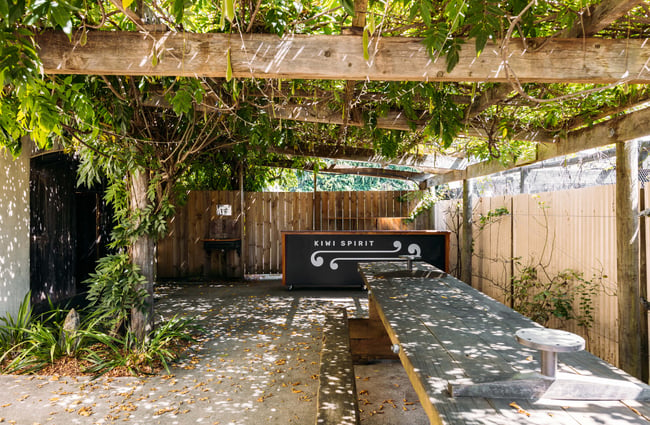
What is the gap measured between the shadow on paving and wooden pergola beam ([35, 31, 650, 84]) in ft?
7.83

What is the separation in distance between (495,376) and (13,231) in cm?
542

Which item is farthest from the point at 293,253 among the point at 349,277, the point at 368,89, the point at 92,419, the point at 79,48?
the point at 79,48

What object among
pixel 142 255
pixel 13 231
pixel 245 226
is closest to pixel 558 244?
pixel 142 255

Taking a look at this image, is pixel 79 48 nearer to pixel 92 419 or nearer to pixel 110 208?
pixel 92 419

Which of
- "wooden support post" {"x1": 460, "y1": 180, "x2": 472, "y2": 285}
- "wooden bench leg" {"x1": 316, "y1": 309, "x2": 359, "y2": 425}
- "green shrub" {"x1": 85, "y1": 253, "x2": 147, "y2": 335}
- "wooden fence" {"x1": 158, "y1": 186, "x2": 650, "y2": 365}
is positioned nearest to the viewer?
"wooden bench leg" {"x1": 316, "y1": 309, "x2": 359, "y2": 425}

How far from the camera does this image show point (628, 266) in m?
3.65

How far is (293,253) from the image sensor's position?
8.54 meters

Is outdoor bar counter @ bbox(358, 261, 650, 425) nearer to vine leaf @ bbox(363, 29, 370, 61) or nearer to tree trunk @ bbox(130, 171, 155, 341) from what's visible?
vine leaf @ bbox(363, 29, 370, 61)

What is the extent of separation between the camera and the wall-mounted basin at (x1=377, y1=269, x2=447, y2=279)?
434cm

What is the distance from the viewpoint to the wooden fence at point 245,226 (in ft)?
32.3

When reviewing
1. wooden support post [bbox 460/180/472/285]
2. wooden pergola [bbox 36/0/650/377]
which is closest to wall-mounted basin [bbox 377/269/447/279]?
wooden pergola [bbox 36/0/650/377]

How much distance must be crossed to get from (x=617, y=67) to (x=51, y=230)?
270 inches

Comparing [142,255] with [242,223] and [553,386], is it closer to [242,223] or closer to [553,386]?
[553,386]

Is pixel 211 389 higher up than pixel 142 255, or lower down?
lower down
